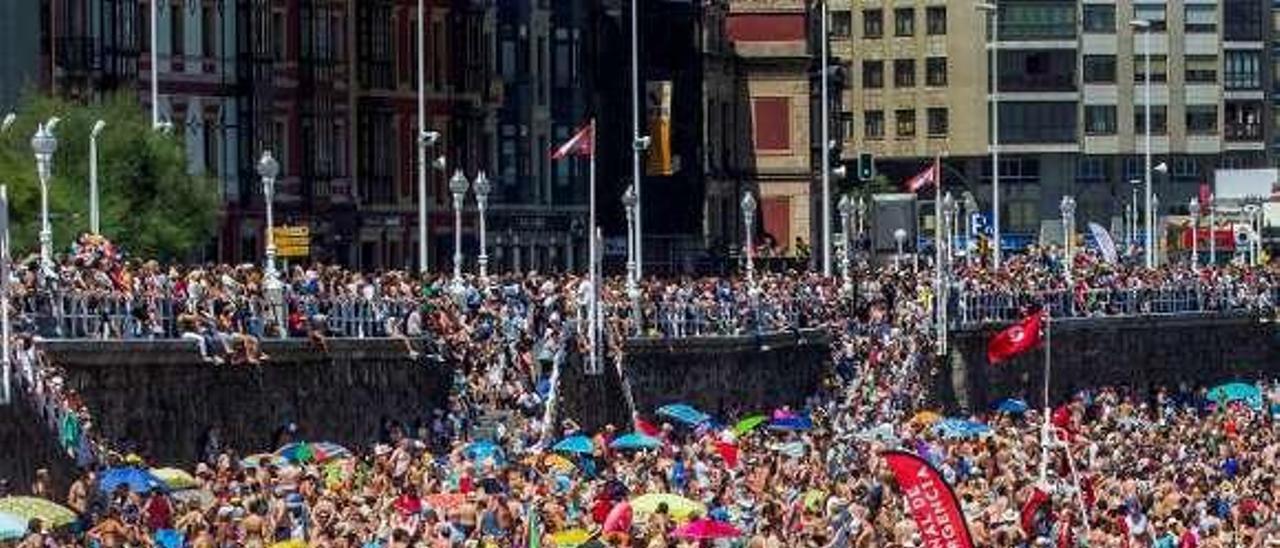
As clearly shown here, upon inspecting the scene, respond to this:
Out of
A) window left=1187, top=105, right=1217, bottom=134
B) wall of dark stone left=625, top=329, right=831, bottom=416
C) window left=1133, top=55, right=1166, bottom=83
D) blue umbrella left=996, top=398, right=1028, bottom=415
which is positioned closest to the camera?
wall of dark stone left=625, top=329, right=831, bottom=416

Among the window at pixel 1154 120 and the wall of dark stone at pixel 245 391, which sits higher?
the window at pixel 1154 120

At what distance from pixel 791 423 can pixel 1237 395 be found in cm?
2500

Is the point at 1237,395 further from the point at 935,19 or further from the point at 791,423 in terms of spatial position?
the point at 935,19

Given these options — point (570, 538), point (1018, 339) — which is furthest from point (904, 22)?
point (570, 538)

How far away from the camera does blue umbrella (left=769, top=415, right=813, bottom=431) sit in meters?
91.8

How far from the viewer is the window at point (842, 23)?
175000 mm

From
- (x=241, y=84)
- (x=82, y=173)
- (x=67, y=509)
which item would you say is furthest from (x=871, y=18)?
(x=67, y=509)

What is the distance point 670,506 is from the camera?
61.0m

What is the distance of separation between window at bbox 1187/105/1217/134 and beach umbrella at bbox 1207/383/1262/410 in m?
64.3

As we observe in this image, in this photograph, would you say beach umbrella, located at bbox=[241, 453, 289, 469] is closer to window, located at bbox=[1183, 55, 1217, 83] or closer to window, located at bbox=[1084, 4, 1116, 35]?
window, located at bbox=[1084, 4, 1116, 35]

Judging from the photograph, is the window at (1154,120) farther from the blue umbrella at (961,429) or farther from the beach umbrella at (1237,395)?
the blue umbrella at (961,429)

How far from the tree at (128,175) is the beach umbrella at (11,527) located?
117 feet

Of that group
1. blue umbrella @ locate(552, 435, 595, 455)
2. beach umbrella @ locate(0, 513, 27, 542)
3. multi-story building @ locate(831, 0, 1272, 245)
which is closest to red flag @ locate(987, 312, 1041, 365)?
blue umbrella @ locate(552, 435, 595, 455)

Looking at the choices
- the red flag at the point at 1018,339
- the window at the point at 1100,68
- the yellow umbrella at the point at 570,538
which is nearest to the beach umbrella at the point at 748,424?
the red flag at the point at 1018,339
